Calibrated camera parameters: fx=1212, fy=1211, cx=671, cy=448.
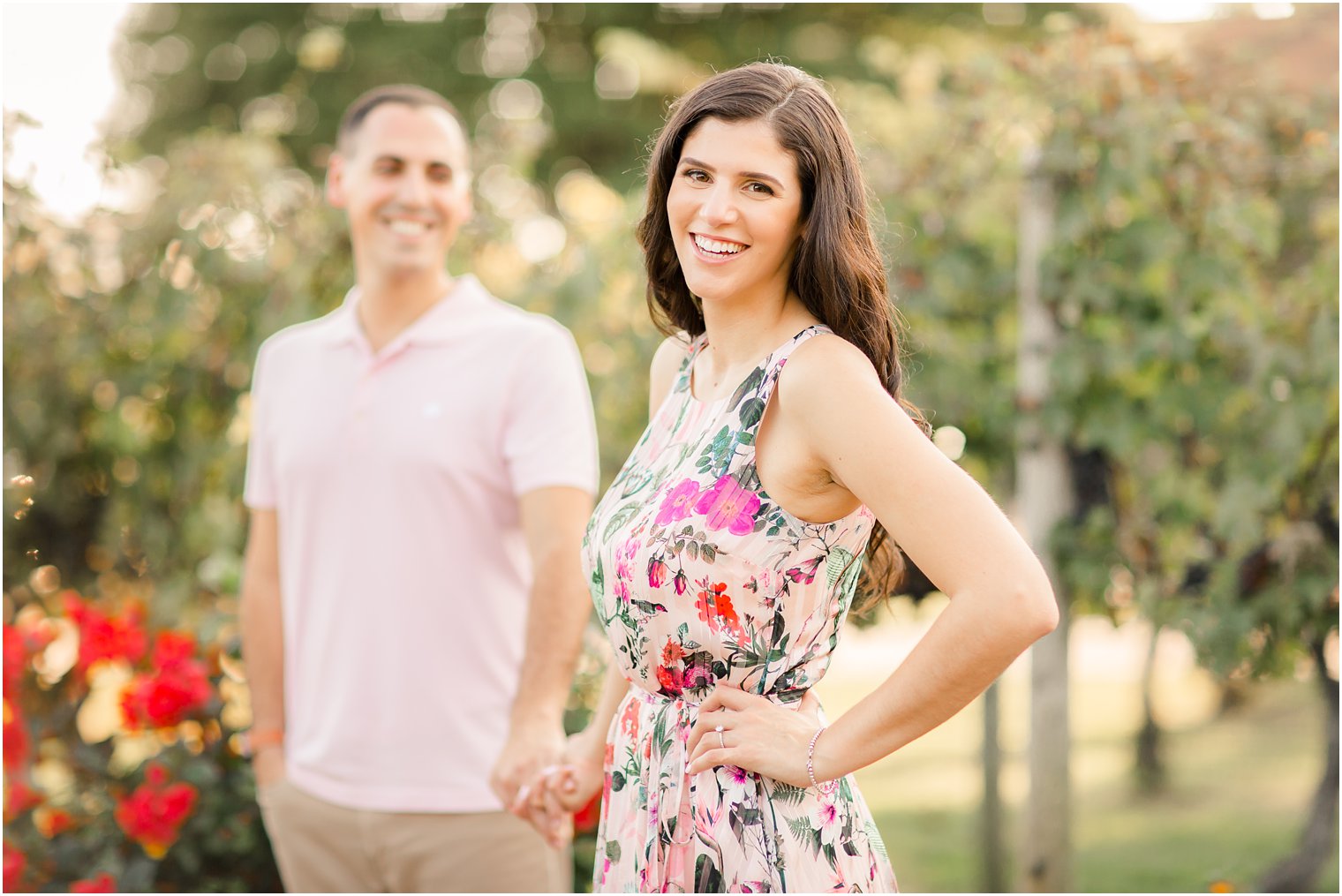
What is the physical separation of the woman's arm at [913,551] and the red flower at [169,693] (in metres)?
1.87

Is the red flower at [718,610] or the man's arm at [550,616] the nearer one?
the red flower at [718,610]

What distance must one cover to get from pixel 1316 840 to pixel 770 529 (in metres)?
2.45

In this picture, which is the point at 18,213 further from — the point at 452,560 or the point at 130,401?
the point at 452,560

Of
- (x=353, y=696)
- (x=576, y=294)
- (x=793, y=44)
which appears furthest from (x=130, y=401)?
(x=793, y=44)

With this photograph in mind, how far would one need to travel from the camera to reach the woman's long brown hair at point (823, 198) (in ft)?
4.69

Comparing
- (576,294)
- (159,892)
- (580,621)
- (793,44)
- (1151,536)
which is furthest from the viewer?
(793,44)

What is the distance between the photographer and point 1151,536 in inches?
115

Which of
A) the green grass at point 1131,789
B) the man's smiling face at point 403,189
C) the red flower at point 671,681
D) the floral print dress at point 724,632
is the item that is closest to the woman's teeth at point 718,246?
the floral print dress at point 724,632

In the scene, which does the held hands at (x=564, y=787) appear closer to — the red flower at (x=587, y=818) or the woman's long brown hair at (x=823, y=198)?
the woman's long brown hair at (x=823, y=198)

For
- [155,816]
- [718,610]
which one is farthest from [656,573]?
[155,816]

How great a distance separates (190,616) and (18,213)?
1.16 m

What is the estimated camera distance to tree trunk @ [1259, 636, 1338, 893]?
303cm

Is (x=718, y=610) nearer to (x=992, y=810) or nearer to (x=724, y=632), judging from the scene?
(x=724, y=632)

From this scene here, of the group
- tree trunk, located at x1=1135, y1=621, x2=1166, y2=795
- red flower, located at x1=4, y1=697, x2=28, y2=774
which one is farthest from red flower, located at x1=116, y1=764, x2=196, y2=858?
tree trunk, located at x1=1135, y1=621, x2=1166, y2=795
